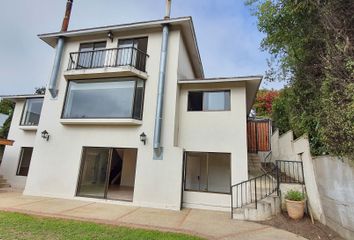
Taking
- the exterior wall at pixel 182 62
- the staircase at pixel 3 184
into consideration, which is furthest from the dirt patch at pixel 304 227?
the staircase at pixel 3 184

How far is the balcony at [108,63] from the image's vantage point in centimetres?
915

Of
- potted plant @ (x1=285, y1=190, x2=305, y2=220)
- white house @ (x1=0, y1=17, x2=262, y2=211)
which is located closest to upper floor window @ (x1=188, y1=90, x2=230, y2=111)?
white house @ (x1=0, y1=17, x2=262, y2=211)

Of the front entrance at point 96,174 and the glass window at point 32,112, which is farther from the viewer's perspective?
the glass window at point 32,112

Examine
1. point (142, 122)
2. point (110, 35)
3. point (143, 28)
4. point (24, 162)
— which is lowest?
point (24, 162)

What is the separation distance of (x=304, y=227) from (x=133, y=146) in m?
6.88

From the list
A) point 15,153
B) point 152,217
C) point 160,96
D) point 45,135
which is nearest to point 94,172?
point 45,135

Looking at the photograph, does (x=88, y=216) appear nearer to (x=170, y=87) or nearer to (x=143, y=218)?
→ (x=143, y=218)

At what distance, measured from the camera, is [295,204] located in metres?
6.60

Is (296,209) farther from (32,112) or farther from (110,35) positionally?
(32,112)

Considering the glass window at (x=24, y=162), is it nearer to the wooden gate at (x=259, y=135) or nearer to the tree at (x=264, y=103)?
the wooden gate at (x=259, y=135)

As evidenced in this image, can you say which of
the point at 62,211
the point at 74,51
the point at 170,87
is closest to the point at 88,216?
the point at 62,211

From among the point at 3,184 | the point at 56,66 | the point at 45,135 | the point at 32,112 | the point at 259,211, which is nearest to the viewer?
the point at 259,211

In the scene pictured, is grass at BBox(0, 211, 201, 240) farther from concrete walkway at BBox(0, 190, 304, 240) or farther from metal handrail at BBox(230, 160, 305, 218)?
metal handrail at BBox(230, 160, 305, 218)

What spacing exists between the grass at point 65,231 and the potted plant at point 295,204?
3834mm
